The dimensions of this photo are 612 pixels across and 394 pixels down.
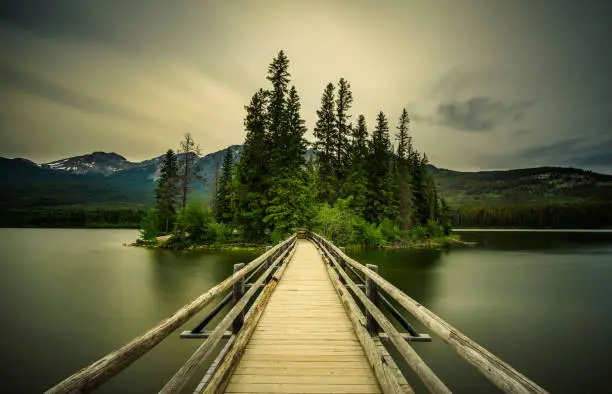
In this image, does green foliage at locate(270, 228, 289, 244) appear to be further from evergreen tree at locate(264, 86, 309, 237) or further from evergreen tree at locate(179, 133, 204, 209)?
evergreen tree at locate(179, 133, 204, 209)

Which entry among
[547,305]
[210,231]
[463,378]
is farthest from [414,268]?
[210,231]

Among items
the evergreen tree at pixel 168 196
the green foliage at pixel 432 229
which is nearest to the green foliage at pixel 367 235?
the green foliage at pixel 432 229

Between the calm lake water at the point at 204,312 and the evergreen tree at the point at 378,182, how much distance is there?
11923mm

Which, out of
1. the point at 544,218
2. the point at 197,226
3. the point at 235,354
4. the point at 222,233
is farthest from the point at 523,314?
the point at 544,218

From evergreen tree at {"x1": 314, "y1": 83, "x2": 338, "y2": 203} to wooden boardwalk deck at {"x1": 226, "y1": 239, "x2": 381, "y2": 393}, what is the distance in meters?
29.8

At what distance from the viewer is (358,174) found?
129 feet

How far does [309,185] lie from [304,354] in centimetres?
2610

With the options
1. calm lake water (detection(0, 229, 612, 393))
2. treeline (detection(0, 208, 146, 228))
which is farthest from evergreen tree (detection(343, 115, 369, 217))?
treeline (detection(0, 208, 146, 228))

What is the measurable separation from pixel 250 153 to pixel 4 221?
165879mm

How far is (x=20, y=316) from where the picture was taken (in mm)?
14023

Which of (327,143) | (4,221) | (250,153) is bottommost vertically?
(4,221)

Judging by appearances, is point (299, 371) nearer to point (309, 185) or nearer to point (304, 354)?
point (304, 354)

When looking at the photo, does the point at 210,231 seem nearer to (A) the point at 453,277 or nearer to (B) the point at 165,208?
(B) the point at 165,208

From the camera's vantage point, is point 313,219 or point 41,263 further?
point 313,219
